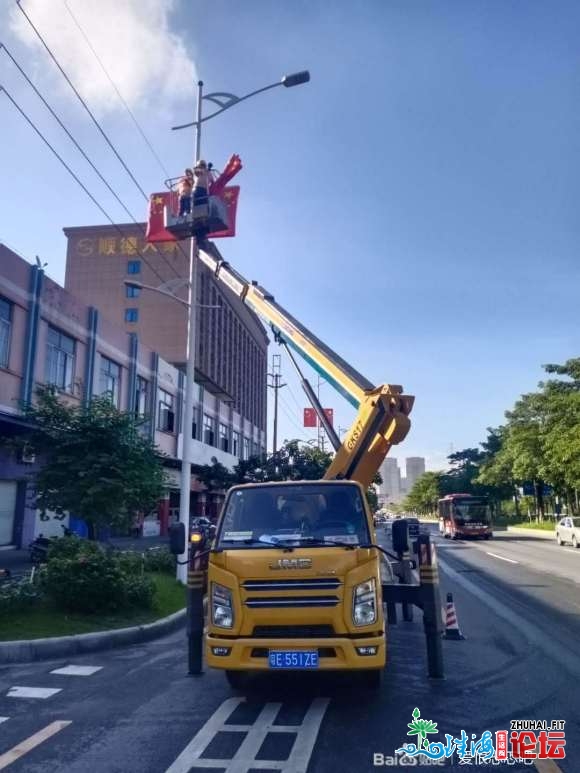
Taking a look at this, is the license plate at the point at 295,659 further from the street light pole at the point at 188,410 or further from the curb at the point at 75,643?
the street light pole at the point at 188,410

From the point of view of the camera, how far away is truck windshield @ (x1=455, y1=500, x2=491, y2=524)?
1513 inches

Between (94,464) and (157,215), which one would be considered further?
(157,215)

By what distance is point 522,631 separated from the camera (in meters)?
9.20

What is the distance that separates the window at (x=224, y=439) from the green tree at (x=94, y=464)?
35030 millimetres

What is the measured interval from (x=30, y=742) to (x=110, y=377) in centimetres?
2530

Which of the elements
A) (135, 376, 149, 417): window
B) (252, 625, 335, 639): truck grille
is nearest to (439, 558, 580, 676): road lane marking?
(252, 625, 335, 639): truck grille

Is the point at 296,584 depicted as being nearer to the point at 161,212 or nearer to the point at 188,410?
the point at 188,410

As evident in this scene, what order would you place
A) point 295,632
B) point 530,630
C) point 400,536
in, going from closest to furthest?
point 295,632 < point 400,536 < point 530,630

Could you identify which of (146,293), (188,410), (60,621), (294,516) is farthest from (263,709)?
(146,293)

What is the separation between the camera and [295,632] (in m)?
5.48

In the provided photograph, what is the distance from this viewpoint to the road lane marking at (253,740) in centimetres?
434

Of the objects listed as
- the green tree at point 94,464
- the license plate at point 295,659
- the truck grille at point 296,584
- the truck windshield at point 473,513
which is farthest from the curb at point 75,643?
the truck windshield at point 473,513

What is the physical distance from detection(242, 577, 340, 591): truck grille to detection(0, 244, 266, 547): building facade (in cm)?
882

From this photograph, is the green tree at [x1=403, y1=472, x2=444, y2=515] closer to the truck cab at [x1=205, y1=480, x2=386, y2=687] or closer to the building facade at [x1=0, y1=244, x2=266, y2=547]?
the building facade at [x1=0, y1=244, x2=266, y2=547]
